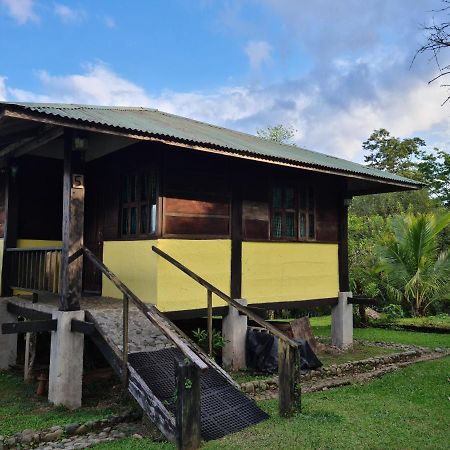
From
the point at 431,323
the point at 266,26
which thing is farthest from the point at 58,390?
the point at 431,323

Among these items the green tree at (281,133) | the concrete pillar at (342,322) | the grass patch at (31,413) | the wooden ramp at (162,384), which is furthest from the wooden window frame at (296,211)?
the green tree at (281,133)

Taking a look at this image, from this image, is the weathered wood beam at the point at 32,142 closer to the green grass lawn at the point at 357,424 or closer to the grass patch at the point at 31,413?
the grass patch at the point at 31,413

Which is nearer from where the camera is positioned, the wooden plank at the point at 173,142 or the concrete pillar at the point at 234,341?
the wooden plank at the point at 173,142

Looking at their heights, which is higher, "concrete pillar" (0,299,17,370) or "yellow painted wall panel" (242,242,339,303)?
"yellow painted wall panel" (242,242,339,303)

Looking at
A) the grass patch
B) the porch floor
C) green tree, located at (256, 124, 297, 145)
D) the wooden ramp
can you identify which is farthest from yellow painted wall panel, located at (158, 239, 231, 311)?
green tree, located at (256, 124, 297, 145)

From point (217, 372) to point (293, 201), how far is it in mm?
4613

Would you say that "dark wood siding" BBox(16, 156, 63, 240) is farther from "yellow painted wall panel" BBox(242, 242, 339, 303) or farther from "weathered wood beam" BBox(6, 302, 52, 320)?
"yellow painted wall panel" BBox(242, 242, 339, 303)

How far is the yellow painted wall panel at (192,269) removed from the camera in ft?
23.9

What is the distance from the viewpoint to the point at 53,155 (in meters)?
8.88

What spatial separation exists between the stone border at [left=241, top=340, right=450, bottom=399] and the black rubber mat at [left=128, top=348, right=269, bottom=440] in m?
1.26

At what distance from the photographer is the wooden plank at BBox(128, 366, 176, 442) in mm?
4699

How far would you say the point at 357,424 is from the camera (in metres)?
5.05

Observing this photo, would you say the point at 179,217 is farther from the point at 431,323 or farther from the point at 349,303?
the point at 431,323

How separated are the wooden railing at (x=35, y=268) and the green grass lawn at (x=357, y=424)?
3.03m
